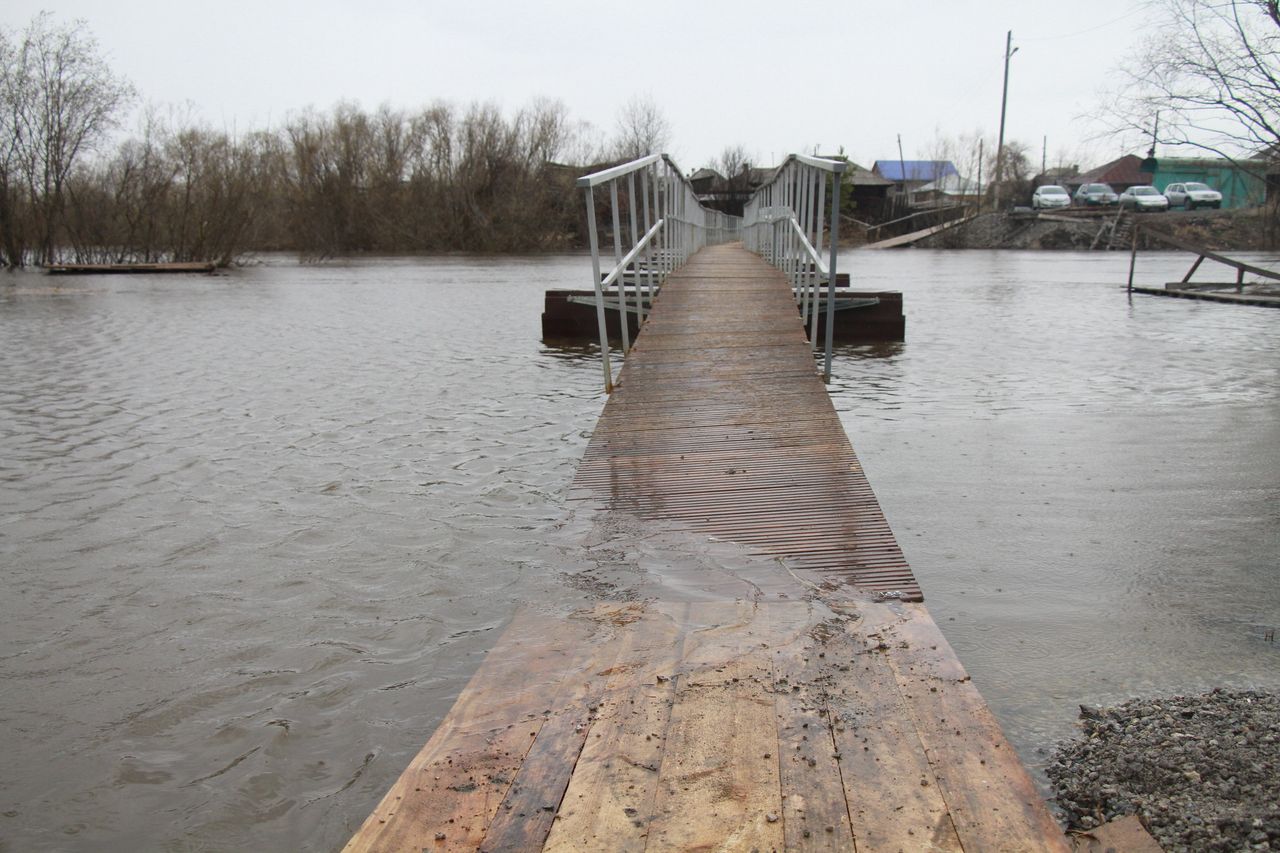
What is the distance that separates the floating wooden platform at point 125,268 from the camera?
27656 mm

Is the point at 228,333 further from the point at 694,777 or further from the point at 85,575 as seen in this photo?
the point at 694,777

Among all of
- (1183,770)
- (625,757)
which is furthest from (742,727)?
(1183,770)

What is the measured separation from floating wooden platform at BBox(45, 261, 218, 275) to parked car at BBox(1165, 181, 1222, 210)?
41392mm

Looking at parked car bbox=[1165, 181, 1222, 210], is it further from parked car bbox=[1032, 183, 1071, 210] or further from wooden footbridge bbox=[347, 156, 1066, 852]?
wooden footbridge bbox=[347, 156, 1066, 852]

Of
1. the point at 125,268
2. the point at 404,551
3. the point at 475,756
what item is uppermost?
the point at 125,268

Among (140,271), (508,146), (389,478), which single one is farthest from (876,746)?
(508,146)

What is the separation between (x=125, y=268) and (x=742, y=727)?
30.7m

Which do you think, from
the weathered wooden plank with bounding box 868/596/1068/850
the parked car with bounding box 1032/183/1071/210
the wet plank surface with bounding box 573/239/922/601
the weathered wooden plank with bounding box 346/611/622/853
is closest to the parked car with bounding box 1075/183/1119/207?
the parked car with bounding box 1032/183/1071/210

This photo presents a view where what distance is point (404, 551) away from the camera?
4.16m

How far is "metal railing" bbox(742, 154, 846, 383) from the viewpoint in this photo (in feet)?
19.3

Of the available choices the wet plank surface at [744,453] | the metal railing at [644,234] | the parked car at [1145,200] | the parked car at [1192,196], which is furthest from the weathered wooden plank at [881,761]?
the parked car at [1192,196]

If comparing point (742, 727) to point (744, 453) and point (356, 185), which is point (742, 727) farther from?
point (356, 185)

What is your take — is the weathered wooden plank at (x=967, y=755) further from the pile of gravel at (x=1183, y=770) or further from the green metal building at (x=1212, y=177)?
the green metal building at (x=1212, y=177)

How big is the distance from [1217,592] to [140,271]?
3054 centimetres
